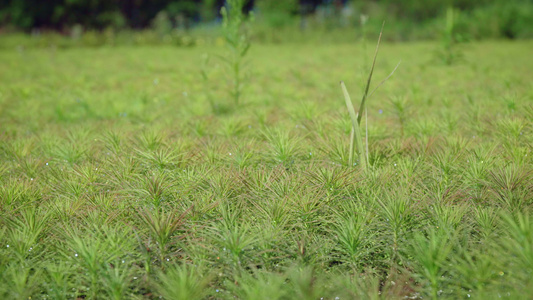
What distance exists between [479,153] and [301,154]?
1.08 meters

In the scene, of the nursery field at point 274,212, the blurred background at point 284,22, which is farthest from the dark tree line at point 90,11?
the nursery field at point 274,212

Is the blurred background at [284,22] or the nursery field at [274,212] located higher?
the blurred background at [284,22]

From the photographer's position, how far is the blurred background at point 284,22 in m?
15.4

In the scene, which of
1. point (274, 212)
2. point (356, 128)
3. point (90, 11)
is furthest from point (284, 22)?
point (274, 212)

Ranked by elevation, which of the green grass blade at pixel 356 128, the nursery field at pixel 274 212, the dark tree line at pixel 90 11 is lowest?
the nursery field at pixel 274 212

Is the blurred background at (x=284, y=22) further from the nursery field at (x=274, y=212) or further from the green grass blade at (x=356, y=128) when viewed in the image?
the green grass blade at (x=356, y=128)

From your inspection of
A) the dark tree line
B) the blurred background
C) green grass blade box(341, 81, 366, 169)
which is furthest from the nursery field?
the dark tree line

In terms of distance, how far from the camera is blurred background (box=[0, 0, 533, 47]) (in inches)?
606

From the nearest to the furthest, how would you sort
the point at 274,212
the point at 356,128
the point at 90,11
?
1. the point at 274,212
2. the point at 356,128
3. the point at 90,11

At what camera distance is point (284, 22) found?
17.8 meters

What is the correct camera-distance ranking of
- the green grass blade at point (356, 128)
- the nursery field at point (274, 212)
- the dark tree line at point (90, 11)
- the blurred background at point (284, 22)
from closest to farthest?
1. the nursery field at point (274, 212)
2. the green grass blade at point (356, 128)
3. the blurred background at point (284, 22)
4. the dark tree line at point (90, 11)

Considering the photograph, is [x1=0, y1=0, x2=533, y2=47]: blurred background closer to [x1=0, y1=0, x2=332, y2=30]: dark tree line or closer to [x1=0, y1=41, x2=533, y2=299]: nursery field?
[x1=0, y1=0, x2=332, y2=30]: dark tree line

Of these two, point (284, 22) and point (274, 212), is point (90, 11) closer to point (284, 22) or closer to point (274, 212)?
point (284, 22)

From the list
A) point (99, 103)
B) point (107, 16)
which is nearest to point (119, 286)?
point (99, 103)
